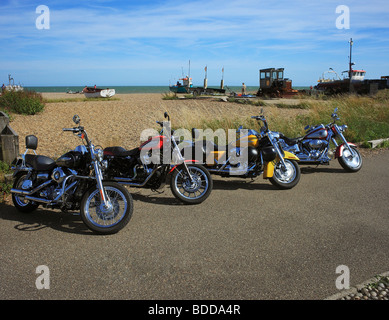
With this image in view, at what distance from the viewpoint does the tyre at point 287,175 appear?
679 cm

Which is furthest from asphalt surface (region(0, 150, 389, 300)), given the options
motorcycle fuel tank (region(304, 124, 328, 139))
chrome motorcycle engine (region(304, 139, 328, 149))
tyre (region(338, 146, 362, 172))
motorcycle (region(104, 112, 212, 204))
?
motorcycle fuel tank (region(304, 124, 328, 139))

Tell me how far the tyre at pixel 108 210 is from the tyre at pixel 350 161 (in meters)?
5.31

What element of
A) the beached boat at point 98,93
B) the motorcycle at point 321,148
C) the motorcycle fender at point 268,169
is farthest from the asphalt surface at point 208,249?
the beached boat at point 98,93

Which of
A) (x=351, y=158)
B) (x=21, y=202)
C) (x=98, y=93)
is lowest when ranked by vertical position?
(x=21, y=202)

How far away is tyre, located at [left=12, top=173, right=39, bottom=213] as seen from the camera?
5.34 meters

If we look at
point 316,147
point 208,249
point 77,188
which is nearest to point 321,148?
point 316,147

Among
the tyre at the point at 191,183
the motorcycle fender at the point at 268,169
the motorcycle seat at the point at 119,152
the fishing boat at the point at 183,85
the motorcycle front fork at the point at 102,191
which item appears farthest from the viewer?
the fishing boat at the point at 183,85

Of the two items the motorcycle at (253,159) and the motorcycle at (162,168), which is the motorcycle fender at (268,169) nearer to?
the motorcycle at (253,159)

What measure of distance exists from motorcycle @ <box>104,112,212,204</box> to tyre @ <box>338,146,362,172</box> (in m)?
3.72

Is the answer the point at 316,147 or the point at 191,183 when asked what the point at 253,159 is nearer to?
the point at 191,183

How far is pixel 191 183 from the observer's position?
5.95 meters

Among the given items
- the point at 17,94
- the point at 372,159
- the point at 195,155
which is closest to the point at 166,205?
the point at 195,155

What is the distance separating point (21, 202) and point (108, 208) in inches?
65.6

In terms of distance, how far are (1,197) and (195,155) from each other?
10.7 feet
